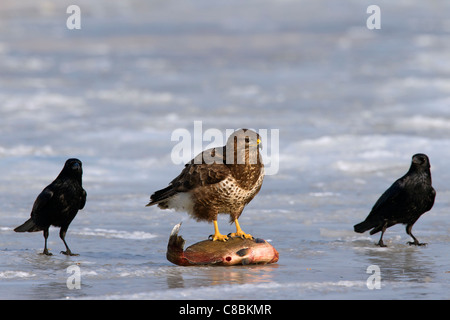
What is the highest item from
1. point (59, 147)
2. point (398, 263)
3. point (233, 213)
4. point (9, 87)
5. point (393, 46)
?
point (393, 46)

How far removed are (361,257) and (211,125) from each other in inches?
433

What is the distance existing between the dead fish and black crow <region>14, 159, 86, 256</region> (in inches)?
60.3

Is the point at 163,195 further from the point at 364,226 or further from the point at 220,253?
the point at 364,226

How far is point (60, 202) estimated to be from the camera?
892 cm

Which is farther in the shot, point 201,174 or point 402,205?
point 402,205

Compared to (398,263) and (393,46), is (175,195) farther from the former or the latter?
(393,46)

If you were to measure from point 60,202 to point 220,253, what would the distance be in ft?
6.60

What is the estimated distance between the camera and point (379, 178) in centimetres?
1420

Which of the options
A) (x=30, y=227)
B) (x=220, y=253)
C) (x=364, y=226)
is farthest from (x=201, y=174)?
(x=364, y=226)

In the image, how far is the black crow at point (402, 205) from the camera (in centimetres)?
970

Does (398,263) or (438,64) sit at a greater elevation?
(438,64)

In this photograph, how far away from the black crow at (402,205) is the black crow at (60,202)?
333 centimetres

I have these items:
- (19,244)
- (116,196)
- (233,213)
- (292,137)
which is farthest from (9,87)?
(233,213)

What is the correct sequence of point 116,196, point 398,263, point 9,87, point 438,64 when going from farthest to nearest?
point 438,64
point 9,87
point 116,196
point 398,263
